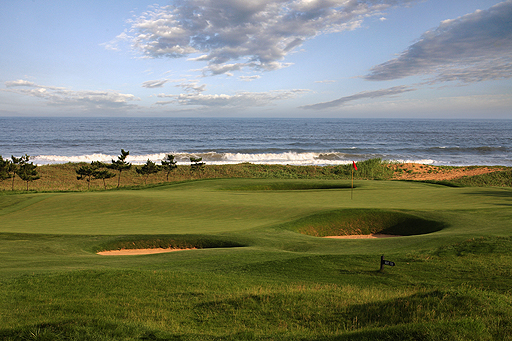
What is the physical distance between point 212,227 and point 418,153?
194 feet

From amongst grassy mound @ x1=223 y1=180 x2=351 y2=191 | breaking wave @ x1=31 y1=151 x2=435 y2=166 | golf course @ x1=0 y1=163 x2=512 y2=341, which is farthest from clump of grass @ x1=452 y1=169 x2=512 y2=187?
breaking wave @ x1=31 y1=151 x2=435 y2=166

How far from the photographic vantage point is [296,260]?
861 cm

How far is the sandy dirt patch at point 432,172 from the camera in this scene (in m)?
39.3

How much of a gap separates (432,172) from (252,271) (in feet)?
133

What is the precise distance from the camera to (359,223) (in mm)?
15375

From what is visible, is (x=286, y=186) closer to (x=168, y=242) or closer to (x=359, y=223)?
(x=359, y=223)

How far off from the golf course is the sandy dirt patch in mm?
22568

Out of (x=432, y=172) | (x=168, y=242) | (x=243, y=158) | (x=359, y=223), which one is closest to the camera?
(x=168, y=242)

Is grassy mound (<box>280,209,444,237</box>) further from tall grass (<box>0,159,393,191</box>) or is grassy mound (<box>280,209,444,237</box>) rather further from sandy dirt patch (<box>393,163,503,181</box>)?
sandy dirt patch (<box>393,163,503,181</box>)

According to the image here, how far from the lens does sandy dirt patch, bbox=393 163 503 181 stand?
3928 centimetres

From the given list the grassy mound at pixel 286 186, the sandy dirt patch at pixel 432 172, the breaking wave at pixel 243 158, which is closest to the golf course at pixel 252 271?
the grassy mound at pixel 286 186

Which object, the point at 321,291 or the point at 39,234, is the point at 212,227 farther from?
the point at 321,291

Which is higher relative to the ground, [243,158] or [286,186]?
[243,158]

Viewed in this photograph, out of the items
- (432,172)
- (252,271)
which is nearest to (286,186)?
(252,271)
